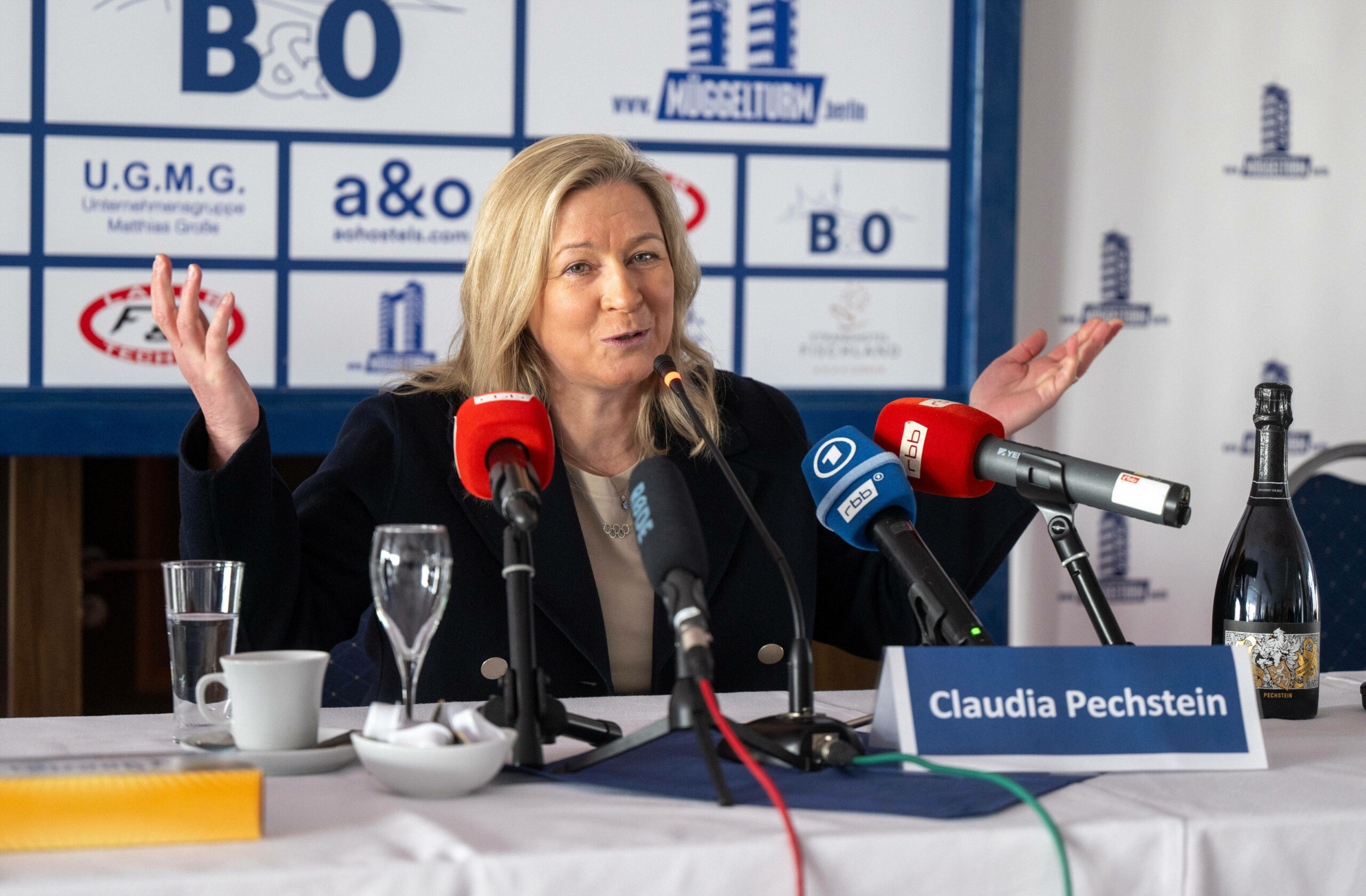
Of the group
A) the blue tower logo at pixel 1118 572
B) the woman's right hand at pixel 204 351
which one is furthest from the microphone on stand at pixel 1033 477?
the blue tower logo at pixel 1118 572

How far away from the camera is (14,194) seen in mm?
2572

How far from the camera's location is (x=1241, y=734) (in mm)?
958

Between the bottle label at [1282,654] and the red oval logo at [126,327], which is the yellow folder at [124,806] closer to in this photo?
the bottle label at [1282,654]

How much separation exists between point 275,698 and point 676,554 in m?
0.31

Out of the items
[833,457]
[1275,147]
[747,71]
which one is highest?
[747,71]

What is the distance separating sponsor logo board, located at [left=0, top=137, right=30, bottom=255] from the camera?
2.57 meters

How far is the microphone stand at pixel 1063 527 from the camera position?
39.7 inches

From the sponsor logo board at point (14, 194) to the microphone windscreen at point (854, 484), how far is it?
213 cm

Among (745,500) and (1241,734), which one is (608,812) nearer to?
(745,500)

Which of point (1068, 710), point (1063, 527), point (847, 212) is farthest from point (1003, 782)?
point (847, 212)

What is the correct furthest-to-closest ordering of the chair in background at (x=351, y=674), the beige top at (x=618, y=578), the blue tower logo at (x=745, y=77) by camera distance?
1. the blue tower logo at (x=745, y=77)
2. the chair in background at (x=351, y=674)
3. the beige top at (x=618, y=578)

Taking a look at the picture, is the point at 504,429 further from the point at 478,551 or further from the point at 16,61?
the point at 16,61

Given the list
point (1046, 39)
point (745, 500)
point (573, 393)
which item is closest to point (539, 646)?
point (573, 393)

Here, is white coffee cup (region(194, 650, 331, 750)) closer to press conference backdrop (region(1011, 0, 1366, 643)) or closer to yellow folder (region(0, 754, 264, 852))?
yellow folder (region(0, 754, 264, 852))
